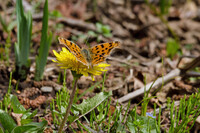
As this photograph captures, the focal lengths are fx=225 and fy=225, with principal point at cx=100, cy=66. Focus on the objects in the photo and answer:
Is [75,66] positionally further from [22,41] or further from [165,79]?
[165,79]

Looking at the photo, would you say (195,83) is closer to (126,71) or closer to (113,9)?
(126,71)

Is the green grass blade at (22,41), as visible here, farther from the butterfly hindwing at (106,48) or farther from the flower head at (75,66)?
the butterfly hindwing at (106,48)

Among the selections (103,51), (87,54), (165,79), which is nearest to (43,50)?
(87,54)

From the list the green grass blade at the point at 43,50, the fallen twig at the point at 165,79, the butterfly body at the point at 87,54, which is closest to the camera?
the butterfly body at the point at 87,54

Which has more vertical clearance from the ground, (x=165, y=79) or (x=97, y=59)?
(x=97, y=59)

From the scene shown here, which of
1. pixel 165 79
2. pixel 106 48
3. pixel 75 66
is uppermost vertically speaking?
pixel 106 48

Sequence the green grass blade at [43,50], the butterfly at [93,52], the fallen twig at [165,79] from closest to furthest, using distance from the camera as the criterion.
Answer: the butterfly at [93,52] < the green grass blade at [43,50] < the fallen twig at [165,79]

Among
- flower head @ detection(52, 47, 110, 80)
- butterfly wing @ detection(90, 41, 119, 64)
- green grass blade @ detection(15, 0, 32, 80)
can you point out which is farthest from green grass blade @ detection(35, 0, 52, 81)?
butterfly wing @ detection(90, 41, 119, 64)

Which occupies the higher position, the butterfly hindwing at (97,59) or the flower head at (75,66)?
the butterfly hindwing at (97,59)

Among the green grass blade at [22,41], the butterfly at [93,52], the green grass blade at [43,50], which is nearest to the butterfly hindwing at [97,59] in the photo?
the butterfly at [93,52]
